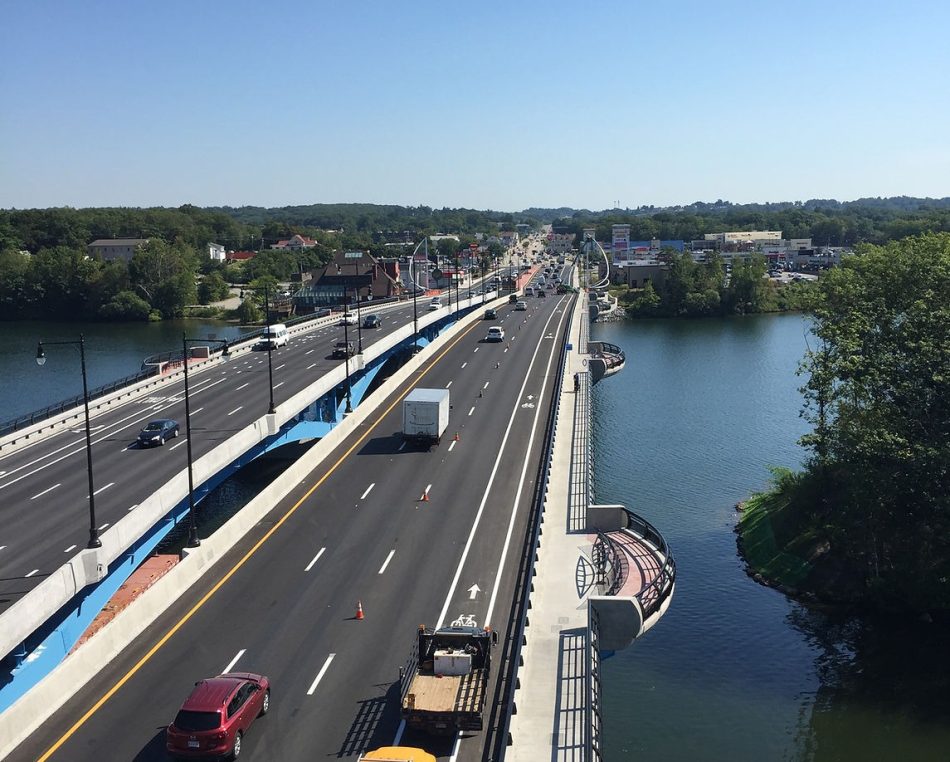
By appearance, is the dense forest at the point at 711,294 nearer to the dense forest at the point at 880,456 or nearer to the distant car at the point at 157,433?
the dense forest at the point at 880,456

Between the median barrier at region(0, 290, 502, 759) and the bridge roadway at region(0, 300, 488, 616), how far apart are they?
2409 millimetres

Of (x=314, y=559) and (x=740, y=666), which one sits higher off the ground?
(x=314, y=559)

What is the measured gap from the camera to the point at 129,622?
2428 cm

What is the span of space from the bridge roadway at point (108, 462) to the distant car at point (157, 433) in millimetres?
531

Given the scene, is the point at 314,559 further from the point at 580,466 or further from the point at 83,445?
the point at 83,445

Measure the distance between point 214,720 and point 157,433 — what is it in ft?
95.4

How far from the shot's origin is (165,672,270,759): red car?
18.4 meters

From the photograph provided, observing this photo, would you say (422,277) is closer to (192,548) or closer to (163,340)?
(163,340)

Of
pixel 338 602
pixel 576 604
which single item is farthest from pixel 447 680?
pixel 576 604

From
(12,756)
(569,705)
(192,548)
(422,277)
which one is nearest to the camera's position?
(12,756)

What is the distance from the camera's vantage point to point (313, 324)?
103125 millimetres

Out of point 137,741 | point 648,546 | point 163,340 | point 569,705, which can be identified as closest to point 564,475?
point 648,546

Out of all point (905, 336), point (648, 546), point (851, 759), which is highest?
point (905, 336)

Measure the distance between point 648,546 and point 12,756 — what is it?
2337 cm
